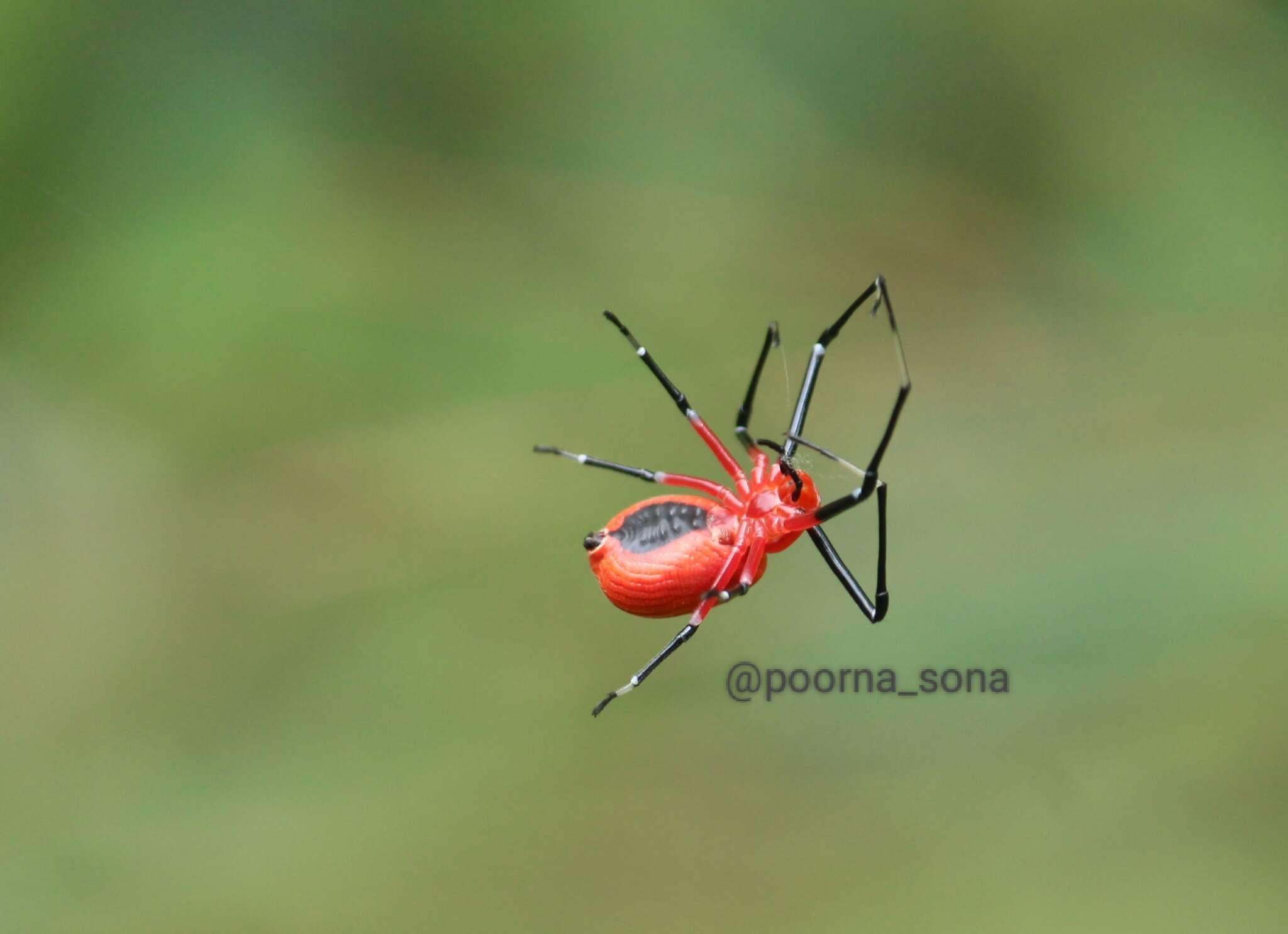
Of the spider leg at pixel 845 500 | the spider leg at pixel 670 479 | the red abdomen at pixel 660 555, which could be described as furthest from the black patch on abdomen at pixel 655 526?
the spider leg at pixel 845 500

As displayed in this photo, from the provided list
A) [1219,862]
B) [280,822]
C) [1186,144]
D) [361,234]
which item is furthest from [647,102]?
[1219,862]

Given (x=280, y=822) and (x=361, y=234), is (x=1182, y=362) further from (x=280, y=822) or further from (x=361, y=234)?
(x=280, y=822)

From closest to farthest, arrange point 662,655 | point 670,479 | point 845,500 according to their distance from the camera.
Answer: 1. point 845,500
2. point 662,655
3. point 670,479

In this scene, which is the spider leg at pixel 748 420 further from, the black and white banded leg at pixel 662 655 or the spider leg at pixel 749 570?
the black and white banded leg at pixel 662 655

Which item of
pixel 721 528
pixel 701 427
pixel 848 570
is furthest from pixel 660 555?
pixel 848 570

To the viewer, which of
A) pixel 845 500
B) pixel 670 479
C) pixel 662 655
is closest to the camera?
pixel 845 500

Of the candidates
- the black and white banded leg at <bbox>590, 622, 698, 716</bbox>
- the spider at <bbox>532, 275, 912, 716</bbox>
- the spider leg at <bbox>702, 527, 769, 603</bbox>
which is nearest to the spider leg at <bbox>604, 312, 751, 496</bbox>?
the spider at <bbox>532, 275, 912, 716</bbox>

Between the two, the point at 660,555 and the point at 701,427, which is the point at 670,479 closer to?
the point at 701,427
